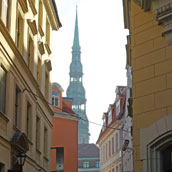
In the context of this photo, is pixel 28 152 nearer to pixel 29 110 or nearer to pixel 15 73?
pixel 29 110

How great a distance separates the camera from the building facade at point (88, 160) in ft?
319

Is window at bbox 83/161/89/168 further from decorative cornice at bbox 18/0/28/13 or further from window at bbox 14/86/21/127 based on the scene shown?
window at bbox 14/86/21/127

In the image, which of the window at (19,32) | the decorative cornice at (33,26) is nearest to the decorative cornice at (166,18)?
the window at (19,32)

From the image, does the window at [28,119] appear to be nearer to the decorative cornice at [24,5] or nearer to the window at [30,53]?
the window at [30,53]

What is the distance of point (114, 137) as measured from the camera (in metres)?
45.2

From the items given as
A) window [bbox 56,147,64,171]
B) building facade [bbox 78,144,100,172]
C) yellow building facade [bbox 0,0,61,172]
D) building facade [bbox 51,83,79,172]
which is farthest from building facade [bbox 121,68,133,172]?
building facade [bbox 78,144,100,172]

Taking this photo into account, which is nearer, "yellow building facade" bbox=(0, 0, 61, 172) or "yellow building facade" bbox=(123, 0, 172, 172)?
"yellow building facade" bbox=(123, 0, 172, 172)

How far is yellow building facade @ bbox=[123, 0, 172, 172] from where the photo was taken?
353 inches

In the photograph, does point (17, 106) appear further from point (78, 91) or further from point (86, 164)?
point (78, 91)

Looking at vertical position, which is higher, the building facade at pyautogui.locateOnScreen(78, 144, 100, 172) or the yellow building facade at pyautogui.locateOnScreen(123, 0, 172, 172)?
the building facade at pyautogui.locateOnScreen(78, 144, 100, 172)

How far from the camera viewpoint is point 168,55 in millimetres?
9125

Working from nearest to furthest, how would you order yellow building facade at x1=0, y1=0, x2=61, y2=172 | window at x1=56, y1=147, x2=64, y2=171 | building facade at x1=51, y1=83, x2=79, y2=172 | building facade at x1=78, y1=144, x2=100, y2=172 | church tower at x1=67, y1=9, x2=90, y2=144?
yellow building facade at x1=0, y1=0, x2=61, y2=172
window at x1=56, y1=147, x2=64, y2=171
building facade at x1=51, y1=83, x2=79, y2=172
building facade at x1=78, y1=144, x2=100, y2=172
church tower at x1=67, y1=9, x2=90, y2=144

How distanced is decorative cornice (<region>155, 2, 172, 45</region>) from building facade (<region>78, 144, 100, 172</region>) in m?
88.9

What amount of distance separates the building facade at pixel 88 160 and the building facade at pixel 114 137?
43.9m
